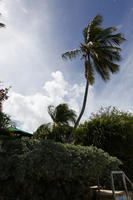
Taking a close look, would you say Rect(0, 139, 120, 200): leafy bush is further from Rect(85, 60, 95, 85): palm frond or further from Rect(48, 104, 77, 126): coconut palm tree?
Rect(48, 104, 77, 126): coconut palm tree

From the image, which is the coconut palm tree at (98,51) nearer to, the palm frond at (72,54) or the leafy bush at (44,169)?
the palm frond at (72,54)

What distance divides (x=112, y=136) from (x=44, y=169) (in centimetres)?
707

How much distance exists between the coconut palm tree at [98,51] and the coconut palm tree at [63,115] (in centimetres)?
535

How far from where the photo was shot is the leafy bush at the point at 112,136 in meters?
10.5

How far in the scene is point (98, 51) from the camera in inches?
420

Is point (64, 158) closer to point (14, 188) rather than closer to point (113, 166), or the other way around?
point (14, 188)

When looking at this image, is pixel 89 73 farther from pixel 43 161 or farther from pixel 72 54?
pixel 43 161

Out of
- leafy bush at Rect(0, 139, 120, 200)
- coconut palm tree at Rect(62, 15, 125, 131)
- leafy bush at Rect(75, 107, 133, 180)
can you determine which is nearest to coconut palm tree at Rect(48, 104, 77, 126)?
leafy bush at Rect(75, 107, 133, 180)

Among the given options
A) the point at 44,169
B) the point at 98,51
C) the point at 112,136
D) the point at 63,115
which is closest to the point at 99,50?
the point at 98,51

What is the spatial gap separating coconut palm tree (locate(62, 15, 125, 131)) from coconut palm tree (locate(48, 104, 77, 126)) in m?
5.35

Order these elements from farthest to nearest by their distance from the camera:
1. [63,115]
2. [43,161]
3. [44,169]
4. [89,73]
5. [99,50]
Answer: [63,115] → [99,50] → [89,73] → [43,161] → [44,169]

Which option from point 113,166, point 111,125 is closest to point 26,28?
point 113,166

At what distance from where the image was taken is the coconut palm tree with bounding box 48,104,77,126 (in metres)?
15.3

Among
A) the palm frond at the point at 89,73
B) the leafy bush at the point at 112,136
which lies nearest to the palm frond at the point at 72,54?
the palm frond at the point at 89,73
